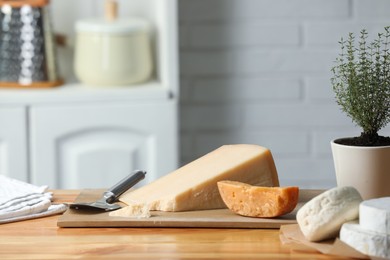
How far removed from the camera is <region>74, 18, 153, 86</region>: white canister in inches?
106

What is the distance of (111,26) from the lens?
2.70m

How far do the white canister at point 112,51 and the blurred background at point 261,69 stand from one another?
176mm

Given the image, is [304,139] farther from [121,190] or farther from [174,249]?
[174,249]

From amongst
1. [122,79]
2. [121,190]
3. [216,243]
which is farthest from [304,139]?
[216,243]

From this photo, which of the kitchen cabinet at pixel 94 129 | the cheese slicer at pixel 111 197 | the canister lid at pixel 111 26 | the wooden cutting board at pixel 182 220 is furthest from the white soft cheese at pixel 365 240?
the canister lid at pixel 111 26

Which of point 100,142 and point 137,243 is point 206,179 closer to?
point 137,243

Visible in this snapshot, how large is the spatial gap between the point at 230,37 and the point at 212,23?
74 mm

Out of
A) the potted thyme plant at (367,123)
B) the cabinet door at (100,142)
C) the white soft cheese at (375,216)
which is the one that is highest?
the potted thyme plant at (367,123)

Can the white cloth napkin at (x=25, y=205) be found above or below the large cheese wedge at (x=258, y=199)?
below

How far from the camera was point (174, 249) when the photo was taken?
4.25 feet

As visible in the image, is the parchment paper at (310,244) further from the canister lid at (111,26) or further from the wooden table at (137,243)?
the canister lid at (111,26)

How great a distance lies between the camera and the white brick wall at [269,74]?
2.91 m

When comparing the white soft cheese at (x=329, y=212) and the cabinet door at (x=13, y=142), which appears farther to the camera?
the cabinet door at (x=13, y=142)

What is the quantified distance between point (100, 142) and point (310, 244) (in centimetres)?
153
